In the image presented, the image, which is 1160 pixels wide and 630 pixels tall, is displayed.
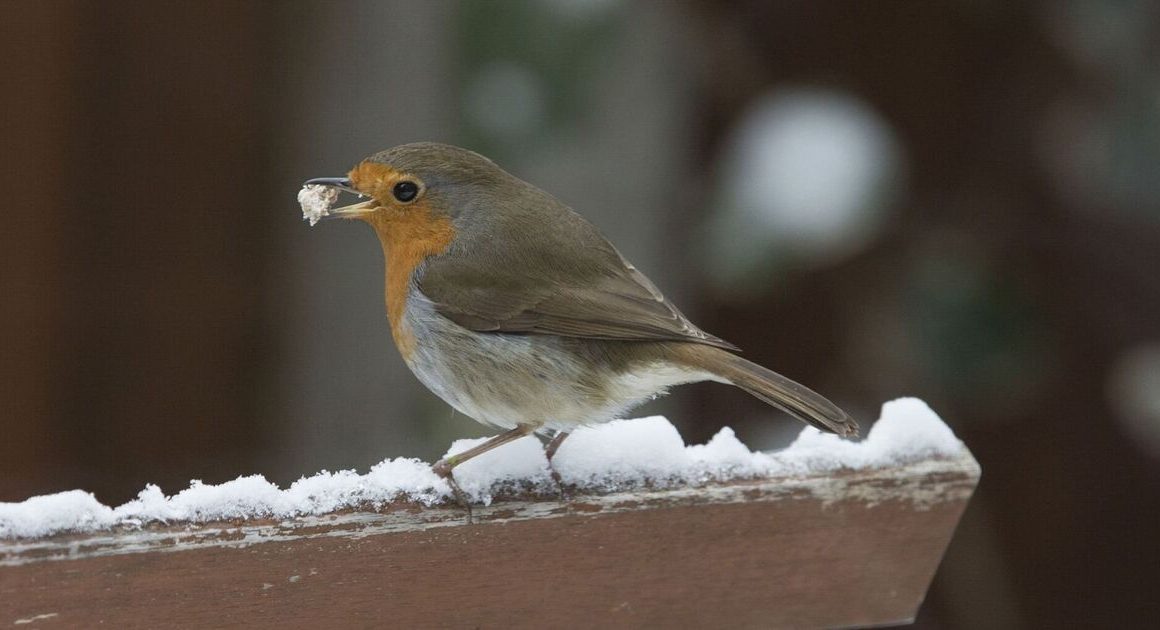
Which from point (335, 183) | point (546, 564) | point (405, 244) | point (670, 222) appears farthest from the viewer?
point (670, 222)

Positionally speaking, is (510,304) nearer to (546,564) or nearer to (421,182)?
(421,182)

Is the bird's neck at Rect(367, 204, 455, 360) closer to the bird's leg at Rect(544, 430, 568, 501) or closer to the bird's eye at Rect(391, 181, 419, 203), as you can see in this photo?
the bird's eye at Rect(391, 181, 419, 203)

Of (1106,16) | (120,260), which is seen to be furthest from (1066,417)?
(120,260)

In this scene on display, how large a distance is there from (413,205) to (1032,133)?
1.89 m

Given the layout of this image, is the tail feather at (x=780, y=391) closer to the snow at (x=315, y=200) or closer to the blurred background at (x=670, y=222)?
the snow at (x=315, y=200)

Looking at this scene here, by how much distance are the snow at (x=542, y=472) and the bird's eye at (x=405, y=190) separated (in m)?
0.42

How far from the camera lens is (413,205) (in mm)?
2189

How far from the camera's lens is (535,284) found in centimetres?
218

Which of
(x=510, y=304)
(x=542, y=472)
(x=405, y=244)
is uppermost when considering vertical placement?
(x=405, y=244)

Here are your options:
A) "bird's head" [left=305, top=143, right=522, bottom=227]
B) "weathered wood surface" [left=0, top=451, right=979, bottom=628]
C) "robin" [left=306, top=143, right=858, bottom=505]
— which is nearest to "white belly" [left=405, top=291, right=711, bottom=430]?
"robin" [left=306, top=143, right=858, bottom=505]

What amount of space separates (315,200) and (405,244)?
177 mm

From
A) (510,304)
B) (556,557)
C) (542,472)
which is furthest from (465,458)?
(510,304)

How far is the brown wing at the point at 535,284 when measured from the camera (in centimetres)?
216

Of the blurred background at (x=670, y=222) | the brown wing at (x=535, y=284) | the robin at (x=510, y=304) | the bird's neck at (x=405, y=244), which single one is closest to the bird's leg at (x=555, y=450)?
the robin at (x=510, y=304)
